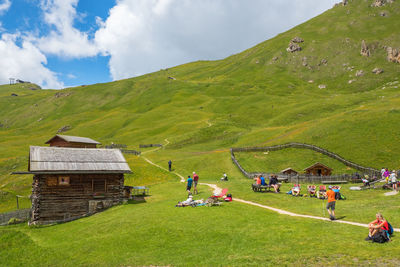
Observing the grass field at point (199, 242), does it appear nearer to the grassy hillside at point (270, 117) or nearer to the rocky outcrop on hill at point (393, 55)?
the grassy hillside at point (270, 117)

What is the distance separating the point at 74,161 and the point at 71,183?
110 inches

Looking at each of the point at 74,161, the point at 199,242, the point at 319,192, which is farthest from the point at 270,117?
the point at 199,242

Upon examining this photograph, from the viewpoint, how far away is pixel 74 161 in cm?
3491

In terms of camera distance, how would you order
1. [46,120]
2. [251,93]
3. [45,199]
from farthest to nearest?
[46,120] < [251,93] < [45,199]

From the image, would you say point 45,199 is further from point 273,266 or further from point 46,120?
point 46,120

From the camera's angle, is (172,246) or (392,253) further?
(172,246)

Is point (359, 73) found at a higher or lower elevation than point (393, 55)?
lower

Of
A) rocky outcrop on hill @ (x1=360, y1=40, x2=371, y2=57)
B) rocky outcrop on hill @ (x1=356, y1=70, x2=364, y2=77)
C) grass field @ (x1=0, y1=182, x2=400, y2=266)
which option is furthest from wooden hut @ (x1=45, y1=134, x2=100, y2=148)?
rocky outcrop on hill @ (x1=360, y1=40, x2=371, y2=57)

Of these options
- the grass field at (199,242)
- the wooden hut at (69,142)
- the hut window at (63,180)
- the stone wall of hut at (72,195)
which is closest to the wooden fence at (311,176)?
the grass field at (199,242)

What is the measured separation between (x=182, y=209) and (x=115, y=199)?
13722 mm

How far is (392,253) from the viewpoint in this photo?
1298 cm

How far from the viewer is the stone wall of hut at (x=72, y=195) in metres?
32.6

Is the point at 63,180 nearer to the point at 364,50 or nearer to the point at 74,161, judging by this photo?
the point at 74,161

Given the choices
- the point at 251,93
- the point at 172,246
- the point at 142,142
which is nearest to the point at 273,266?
the point at 172,246
